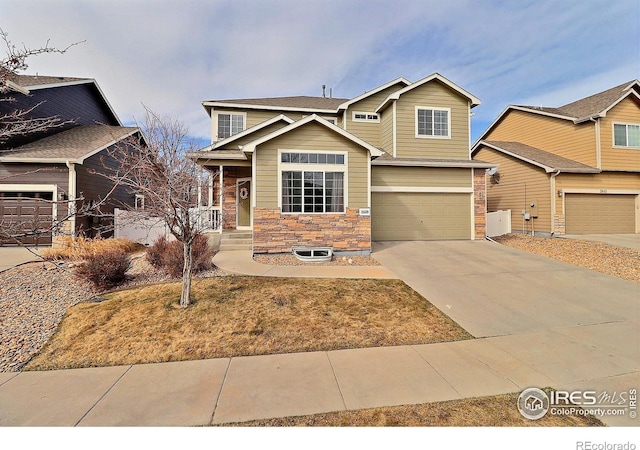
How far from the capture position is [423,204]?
13.2 meters

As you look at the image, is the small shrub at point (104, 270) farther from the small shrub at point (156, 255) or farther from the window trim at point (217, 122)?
the window trim at point (217, 122)

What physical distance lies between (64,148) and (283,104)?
10.5 m

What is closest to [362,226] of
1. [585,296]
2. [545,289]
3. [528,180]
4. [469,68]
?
[545,289]

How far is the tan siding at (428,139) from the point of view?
14.2 m

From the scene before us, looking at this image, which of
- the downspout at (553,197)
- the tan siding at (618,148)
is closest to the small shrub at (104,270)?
the downspout at (553,197)

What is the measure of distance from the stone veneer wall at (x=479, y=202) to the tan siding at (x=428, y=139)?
1584 mm

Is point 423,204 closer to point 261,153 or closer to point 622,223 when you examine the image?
point 261,153

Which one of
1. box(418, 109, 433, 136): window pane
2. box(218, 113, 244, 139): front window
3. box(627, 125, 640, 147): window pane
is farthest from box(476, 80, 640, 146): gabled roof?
box(218, 113, 244, 139): front window

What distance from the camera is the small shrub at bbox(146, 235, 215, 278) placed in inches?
299
